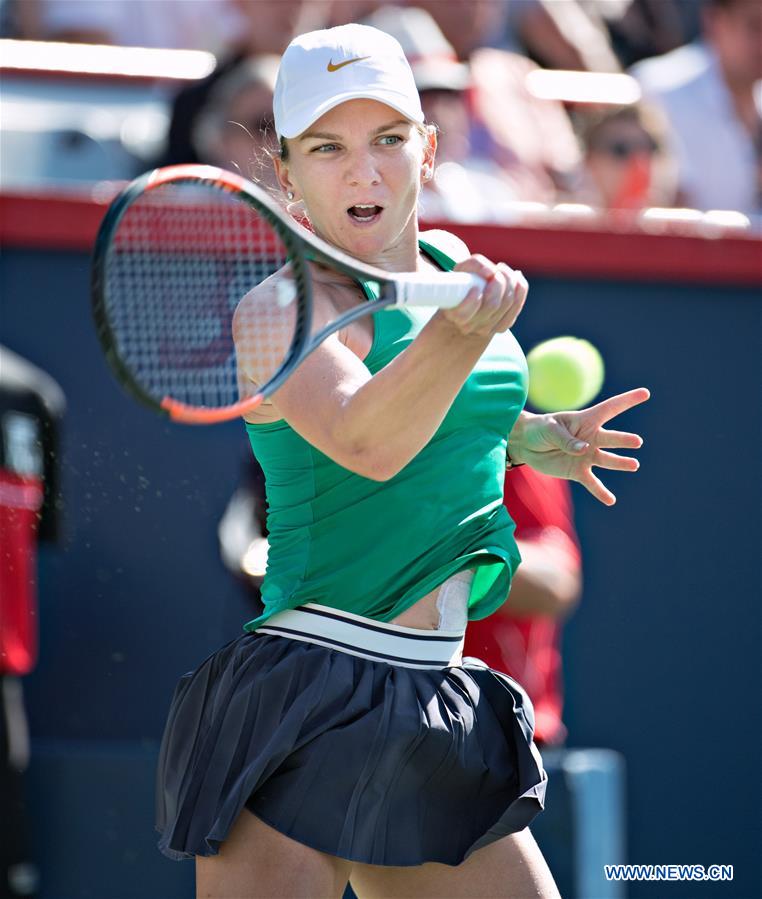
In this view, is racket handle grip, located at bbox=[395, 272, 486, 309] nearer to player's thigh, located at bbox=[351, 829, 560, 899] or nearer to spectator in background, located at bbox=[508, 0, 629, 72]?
player's thigh, located at bbox=[351, 829, 560, 899]

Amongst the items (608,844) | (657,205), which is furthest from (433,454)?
(657,205)

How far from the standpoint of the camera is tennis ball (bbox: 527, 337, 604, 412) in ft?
10.3

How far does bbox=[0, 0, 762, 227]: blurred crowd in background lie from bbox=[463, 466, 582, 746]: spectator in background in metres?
1.34

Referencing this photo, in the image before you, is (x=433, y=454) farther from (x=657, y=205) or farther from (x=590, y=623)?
(x=657, y=205)

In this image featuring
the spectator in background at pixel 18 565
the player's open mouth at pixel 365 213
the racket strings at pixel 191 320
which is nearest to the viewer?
the racket strings at pixel 191 320

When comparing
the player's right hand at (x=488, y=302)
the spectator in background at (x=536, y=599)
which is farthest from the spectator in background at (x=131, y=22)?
the player's right hand at (x=488, y=302)

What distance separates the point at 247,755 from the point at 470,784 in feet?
1.10

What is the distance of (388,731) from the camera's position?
221 centimetres

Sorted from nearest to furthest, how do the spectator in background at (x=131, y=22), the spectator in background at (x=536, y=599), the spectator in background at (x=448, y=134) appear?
the spectator in background at (x=536, y=599) → the spectator in background at (x=448, y=134) → the spectator in background at (x=131, y=22)

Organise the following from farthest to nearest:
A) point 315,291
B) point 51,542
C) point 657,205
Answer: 1. point 657,205
2. point 51,542
3. point 315,291

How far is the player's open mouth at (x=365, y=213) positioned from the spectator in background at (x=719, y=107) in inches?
152

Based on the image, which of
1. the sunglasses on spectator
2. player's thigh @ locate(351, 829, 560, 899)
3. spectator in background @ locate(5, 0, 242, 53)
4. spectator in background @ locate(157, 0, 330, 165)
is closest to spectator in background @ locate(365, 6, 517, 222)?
spectator in background @ locate(157, 0, 330, 165)

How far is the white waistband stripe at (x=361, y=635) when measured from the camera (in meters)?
2.28

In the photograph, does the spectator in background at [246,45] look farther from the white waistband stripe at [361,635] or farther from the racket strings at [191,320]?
the white waistband stripe at [361,635]
